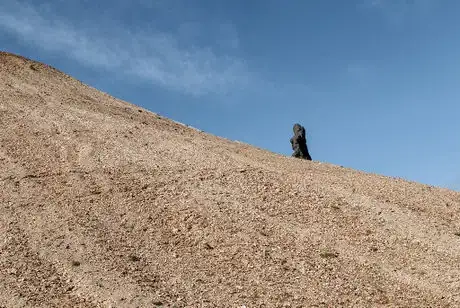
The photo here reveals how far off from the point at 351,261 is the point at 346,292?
193cm

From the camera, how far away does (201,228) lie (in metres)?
18.2

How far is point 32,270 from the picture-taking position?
585 inches

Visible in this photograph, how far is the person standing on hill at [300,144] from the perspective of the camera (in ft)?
116

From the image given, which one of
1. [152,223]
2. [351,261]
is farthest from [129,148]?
[351,261]

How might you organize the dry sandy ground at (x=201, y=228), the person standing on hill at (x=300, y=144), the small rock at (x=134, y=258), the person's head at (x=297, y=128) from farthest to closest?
the person's head at (x=297, y=128)
the person standing on hill at (x=300, y=144)
the small rock at (x=134, y=258)
the dry sandy ground at (x=201, y=228)

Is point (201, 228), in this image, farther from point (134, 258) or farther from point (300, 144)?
point (300, 144)

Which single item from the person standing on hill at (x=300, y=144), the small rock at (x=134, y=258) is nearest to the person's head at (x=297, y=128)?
the person standing on hill at (x=300, y=144)

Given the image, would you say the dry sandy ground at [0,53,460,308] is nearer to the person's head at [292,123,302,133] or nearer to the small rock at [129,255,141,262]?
the small rock at [129,255,141,262]

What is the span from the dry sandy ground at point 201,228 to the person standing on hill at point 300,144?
7400 millimetres

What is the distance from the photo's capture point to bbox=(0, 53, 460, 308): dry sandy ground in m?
14.6

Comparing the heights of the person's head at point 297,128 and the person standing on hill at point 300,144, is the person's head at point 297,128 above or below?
above

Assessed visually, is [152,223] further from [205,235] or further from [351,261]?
[351,261]

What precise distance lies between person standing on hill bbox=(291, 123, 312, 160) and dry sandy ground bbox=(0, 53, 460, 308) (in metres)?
7.40

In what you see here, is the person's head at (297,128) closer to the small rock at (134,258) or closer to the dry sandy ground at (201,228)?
the dry sandy ground at (201,228)
